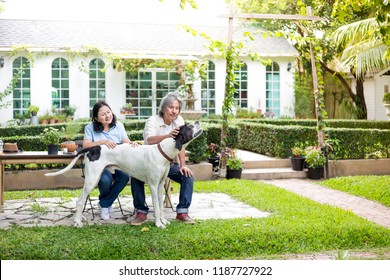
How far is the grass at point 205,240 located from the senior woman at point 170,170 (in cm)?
19

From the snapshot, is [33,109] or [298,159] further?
[33,109]

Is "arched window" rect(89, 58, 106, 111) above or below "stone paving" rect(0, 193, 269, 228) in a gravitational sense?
above

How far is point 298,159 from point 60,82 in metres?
9.74

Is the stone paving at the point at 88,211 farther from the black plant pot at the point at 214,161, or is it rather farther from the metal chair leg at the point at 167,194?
the black plant pot at the point at 214,161

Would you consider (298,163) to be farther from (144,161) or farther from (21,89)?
(21,89)

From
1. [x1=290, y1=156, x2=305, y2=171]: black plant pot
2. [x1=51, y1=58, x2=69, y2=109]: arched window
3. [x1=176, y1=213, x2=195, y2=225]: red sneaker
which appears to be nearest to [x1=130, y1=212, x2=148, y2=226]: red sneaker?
[x1=176, y1=213, x2=195, y2=225]: red sneaker

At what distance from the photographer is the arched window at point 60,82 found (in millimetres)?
18141

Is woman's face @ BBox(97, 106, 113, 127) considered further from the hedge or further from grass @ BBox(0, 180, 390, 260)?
the hedge

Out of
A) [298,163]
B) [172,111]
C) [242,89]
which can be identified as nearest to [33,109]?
[242,89]

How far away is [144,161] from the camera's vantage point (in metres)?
5.88

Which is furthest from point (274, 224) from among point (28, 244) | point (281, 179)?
point (281, 179)

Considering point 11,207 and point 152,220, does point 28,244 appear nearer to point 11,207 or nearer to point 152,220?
point 152,220

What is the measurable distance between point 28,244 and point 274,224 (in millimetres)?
2618

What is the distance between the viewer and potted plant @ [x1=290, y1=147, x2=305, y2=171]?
11.2 metres
